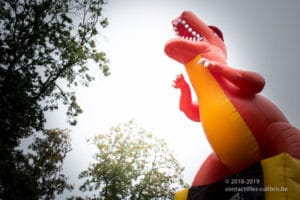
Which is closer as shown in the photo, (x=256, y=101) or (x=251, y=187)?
(x=251, y=187)

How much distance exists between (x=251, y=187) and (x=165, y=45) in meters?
2.65

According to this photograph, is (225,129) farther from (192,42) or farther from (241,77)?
(192,42)

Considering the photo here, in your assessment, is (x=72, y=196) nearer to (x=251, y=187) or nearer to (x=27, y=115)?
(x=27, y=115)

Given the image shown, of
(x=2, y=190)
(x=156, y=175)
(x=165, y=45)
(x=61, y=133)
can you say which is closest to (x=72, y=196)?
(x=61, y=133)

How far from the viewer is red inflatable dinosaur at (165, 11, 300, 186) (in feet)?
12.3

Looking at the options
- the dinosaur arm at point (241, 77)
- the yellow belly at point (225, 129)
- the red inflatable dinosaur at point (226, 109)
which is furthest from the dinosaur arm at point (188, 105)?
the dinosaur arm at point (241, 77)

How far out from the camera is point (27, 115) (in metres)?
8.94

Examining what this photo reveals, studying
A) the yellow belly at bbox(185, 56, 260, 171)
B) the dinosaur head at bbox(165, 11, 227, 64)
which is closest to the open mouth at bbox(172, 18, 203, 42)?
the dinosaur head at bbox(165, 11, 227, 64)

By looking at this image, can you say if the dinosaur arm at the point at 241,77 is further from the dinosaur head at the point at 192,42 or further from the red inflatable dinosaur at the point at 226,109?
the dinosaur head at the point at 192,42

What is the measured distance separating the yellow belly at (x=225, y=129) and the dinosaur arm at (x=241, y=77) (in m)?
0.21

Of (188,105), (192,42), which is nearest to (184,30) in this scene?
(192,42)

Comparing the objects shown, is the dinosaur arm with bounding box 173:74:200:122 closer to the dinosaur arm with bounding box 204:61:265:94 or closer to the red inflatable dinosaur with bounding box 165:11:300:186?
the red inflatable dinosaur with bounding box 165:11:300:186

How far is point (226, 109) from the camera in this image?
390 cm

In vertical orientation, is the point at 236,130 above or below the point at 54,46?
below
